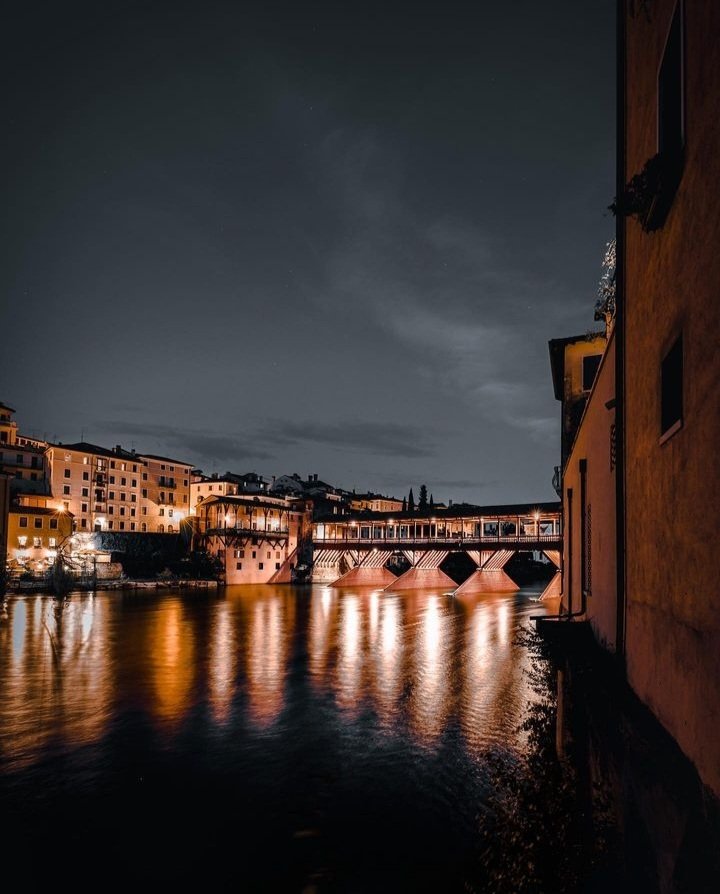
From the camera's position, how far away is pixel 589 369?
29188mm

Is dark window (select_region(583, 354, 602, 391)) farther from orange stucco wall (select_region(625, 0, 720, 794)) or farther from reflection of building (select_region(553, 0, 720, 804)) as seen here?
orange stucco wall (select_region(625, 0, 720, 794))

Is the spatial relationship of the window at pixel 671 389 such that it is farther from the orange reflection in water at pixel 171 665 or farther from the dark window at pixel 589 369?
the dark window at pixel 589 369

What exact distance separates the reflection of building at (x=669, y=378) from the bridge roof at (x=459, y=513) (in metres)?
53.0

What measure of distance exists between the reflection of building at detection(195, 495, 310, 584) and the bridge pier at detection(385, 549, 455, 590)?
16.2 m

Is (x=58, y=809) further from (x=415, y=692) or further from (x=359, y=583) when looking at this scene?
(x=359, y=583)

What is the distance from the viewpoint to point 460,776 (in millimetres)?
10641

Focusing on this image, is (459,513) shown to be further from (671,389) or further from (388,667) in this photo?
(671,389)

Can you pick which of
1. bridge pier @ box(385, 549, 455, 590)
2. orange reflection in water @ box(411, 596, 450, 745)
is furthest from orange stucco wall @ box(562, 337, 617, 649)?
bridge pier @ box(385, 549, 455, 590)

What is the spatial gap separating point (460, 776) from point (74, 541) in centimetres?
Answer: 7110

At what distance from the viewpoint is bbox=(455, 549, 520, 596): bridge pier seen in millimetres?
63831

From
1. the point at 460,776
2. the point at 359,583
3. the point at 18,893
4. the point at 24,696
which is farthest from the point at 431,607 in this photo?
the point at 18,893

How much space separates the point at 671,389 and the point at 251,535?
232 ft

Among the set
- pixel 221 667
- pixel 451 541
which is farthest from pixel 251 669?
pixel 451 541

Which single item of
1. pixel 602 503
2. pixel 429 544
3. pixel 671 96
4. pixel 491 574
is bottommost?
pixel 491 574
